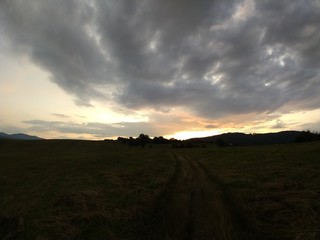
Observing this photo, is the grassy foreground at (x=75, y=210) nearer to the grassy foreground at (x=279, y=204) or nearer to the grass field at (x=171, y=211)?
the grass field at (x=171, y=211)

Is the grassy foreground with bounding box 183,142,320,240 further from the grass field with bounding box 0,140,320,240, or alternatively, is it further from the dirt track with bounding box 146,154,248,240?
the dirt track with bounding box 146,154,248,240

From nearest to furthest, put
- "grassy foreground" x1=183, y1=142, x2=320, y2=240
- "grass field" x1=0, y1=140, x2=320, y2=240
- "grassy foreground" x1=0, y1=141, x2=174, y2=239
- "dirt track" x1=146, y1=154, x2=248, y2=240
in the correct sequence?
"dirt track" x1=146, y1=154, x2=248, y2=240 < "grassy foreground" x1=183, y1=142, x2=320, y2=240 < "grass field" x1=0, y1=140, x2=320, y2=240 < "grassy foreground" x1=0, y1=141, x2=174, y2=239

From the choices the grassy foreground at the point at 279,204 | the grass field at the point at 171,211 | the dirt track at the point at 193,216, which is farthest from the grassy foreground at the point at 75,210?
the grassy foreground at the point at 279,204

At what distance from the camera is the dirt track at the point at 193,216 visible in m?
9.85

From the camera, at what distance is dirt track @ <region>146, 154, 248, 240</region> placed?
985 centimetres

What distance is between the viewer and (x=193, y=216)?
11.6 m

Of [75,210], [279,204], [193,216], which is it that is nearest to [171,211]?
[193,216]

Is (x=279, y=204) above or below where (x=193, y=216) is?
above

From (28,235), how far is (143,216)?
4.98 metres

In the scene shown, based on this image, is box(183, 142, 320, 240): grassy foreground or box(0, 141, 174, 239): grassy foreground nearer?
box(183, 142, 320, 240): grassy foreground

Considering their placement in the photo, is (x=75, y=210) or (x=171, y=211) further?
(x=75, y=210)

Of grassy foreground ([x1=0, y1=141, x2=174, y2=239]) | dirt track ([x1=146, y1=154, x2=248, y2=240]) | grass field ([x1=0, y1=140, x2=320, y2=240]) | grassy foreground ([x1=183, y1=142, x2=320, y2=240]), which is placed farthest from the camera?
grassy foreground ([x1=0, y1=141, x2=174, y2=239])

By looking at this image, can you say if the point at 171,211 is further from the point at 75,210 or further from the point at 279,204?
the point at 279,204

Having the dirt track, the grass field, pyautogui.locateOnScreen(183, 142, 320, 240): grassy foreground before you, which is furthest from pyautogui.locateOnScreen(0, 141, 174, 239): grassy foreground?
pyautogui.locateOnScreen(183, 142, 320, 240): grassy foreground
